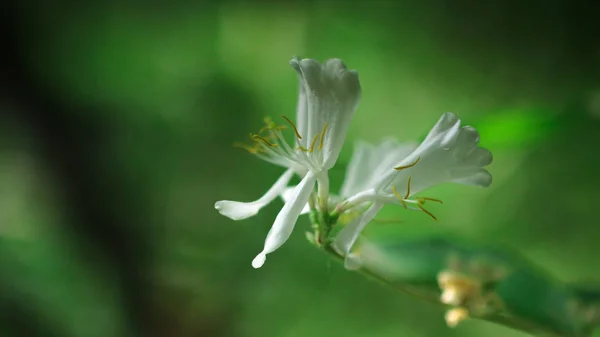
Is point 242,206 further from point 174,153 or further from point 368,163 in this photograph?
point 174,153

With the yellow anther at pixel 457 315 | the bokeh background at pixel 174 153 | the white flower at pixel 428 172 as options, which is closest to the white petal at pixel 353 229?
the white flower at pixel 428 172

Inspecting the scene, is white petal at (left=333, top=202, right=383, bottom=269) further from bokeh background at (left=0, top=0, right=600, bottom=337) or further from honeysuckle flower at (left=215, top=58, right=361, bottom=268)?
bokeh background at (left=0, top=0, right=600, bottom=337)

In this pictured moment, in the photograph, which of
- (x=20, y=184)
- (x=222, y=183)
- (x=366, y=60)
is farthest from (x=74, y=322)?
(x=366, y=60)

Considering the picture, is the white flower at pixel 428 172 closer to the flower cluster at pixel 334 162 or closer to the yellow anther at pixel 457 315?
the flower cluster at pixel 334 162

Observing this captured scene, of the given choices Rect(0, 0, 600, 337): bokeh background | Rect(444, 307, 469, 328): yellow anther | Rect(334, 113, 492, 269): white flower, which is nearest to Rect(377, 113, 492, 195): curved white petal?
Rect(334, 113, 492, 269): white flower

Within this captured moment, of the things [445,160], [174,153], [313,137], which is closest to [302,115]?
[313,137]

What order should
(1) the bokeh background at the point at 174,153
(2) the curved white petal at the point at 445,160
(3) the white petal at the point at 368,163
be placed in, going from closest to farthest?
(2) the curved white petal at the point at 445,160 → (3) the white petal at the point at 368,163 → (1) the bokeh background at the point at 174,153

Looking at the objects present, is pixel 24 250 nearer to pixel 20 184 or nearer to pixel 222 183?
pixel 20 184
